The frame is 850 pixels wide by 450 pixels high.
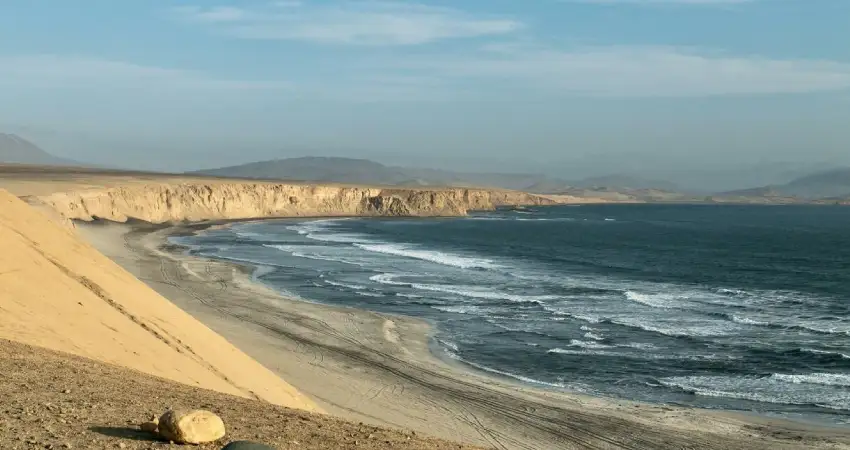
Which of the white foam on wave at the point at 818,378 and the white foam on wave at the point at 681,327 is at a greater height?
the white foam on wave at the point at 681,327

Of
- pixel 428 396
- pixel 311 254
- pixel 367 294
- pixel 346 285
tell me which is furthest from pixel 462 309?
pixel 311 254

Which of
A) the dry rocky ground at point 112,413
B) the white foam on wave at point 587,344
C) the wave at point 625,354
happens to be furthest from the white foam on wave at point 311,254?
the dry rocky ground at point 112,413

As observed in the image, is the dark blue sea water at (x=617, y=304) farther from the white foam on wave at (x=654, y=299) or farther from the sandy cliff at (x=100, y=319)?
the sandy cliff at (x=100, y=319)

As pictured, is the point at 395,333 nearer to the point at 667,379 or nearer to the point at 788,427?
the point at 667,379

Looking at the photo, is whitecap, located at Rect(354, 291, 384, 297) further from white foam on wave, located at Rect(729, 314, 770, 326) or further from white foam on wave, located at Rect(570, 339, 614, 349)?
white foam on wave, located at Rect(729, 314, 770, 326)

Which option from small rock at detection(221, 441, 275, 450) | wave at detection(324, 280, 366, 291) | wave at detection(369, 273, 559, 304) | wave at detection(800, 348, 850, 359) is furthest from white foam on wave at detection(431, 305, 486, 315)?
small rock at detection(221, 441, 275, 450)

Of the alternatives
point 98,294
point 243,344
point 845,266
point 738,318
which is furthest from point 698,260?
point 98,294
